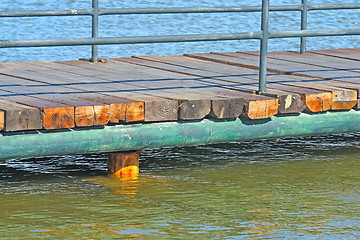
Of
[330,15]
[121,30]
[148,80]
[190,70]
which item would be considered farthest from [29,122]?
[330,15]

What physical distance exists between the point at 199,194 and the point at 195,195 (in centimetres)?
4

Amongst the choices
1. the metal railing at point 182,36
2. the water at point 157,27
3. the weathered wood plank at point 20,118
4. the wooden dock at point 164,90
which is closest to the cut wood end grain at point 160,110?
the wooden dock at point 164,90

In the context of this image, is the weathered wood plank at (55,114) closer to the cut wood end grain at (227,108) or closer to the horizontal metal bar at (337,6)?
the cut wood end grain at (227,108)

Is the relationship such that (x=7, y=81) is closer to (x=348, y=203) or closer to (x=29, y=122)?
(x=29, y=122)

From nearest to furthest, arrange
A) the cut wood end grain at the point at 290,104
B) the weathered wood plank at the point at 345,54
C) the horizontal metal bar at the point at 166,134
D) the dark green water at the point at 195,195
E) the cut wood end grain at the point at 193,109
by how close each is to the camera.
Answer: the dark green water at the point at 195,195 → the horizontal metal bar at the point at 166,134 → the cut wood end grain at the point at 193,109 → the cut wood end grain at the point at 290,104 → the weathered wood plank at the point at 345,54

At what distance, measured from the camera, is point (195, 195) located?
22.5ft

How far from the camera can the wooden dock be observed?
656 centimetres

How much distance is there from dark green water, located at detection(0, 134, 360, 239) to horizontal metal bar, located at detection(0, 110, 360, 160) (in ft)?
1.03

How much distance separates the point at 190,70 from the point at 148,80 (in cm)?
75

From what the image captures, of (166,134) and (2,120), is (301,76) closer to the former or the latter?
(166,134)

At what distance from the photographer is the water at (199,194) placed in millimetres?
6020

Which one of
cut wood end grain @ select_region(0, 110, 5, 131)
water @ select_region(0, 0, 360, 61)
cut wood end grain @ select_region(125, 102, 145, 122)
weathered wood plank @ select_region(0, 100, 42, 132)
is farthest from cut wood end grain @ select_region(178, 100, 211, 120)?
water @ select_region(0, 0, 360, 61)

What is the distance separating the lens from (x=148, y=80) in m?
7.94

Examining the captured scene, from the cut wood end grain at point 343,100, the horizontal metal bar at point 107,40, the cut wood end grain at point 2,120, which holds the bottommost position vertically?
the cut wood end grain at point 2,120
